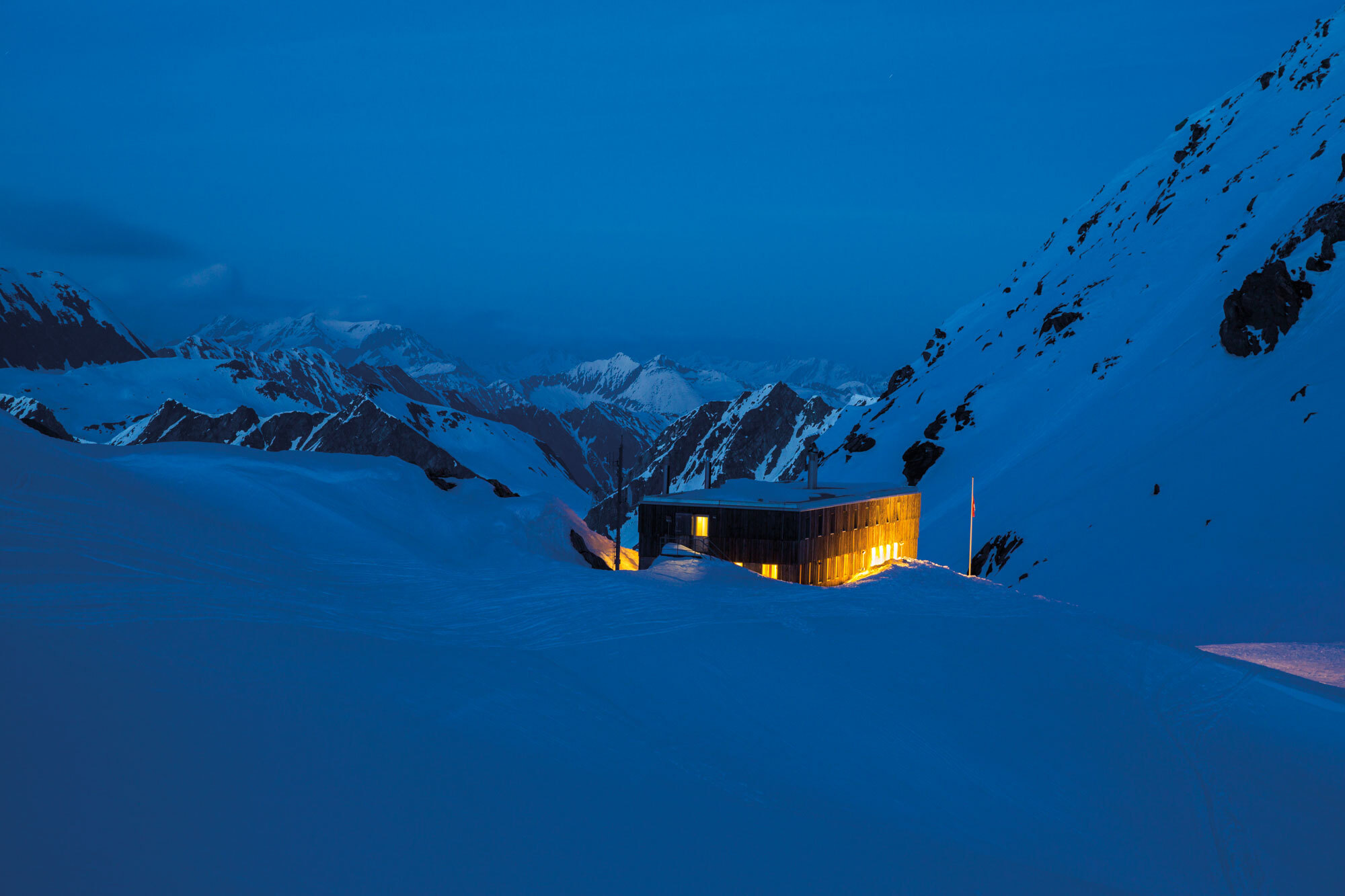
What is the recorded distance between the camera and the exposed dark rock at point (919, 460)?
71.4 metres

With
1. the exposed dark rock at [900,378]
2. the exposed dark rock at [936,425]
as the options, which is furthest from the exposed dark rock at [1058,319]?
the exposed dark rock at [900,378]

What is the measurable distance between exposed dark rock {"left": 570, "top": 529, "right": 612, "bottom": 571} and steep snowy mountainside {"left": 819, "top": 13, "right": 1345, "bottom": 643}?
2087 centimetres

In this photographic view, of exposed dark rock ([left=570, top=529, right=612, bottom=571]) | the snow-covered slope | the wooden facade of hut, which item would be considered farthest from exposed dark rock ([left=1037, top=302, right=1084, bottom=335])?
the snow-covered slope

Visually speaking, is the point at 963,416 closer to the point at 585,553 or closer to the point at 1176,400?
the point at 1176,400

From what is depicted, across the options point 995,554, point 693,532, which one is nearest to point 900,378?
point 995,554

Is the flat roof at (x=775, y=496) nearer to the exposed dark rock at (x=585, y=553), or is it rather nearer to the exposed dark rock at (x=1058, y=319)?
the exposed dark rock at (x=585, y=553)

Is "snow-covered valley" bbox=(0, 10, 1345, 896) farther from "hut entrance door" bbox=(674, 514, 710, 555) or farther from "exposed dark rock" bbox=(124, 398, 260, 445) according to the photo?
"exposed dark rock" bbox=(124, 398, 260, 445)

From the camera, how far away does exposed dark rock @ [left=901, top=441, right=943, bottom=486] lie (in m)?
71.4

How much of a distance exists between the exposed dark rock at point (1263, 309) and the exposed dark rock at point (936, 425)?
29.0m

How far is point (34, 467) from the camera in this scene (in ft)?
55.8

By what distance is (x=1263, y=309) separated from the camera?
46875 millimetres

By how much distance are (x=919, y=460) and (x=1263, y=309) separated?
30.0 meters

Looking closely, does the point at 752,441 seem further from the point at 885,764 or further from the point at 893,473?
the point at 885,764

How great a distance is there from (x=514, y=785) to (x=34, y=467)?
14.5m
